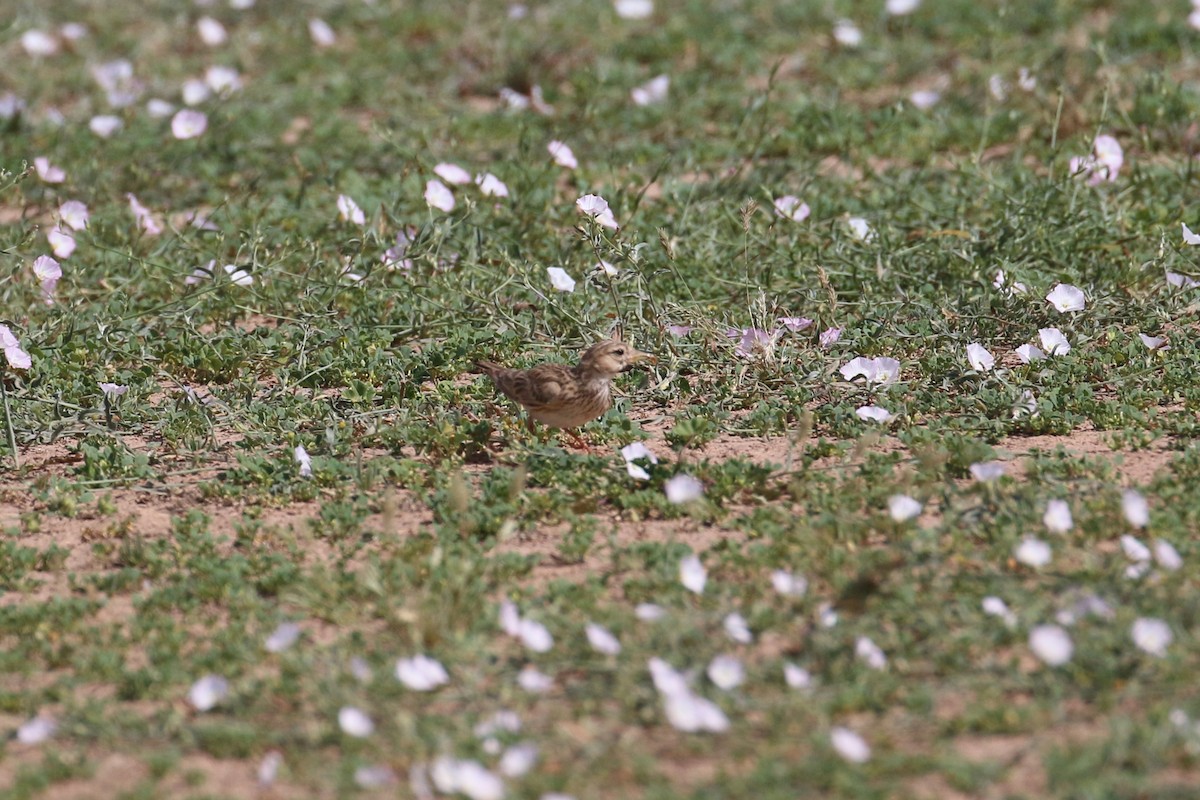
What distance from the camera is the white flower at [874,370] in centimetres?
629

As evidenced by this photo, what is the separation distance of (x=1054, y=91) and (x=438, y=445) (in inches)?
172

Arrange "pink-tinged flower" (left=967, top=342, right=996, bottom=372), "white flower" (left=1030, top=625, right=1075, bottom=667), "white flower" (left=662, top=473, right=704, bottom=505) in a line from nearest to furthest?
"white flower" (left=1030, top=625, right=1075, bottom=667) → "white flower" (left=662, top=473, right=704, bottom=505) → "pink-tinged flower" (left=967, top=342, right=996, bottom=372)

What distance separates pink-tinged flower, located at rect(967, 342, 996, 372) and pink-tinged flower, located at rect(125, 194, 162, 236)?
145 inches

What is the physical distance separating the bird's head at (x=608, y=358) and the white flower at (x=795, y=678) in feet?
6.22

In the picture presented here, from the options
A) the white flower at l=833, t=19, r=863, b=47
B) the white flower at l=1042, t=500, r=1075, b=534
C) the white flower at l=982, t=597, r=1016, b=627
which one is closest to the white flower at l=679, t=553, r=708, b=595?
the white flower at l=982, t=597, r=1016, b=627

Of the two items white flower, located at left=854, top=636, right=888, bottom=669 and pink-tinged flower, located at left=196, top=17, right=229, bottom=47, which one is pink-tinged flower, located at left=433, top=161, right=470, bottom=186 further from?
white flower, located at left=854, top=636, right=888, bottom=669

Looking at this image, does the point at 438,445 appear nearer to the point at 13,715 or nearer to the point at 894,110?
the point at 13,715

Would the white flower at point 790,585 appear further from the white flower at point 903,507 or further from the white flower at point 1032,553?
the white flower at point 1032,553

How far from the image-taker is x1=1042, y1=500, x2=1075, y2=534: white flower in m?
4.94

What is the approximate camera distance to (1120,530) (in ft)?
16.4

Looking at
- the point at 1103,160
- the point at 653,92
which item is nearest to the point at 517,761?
the point at 1103,160

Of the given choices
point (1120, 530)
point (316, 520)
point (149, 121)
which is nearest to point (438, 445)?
point (316, 520)

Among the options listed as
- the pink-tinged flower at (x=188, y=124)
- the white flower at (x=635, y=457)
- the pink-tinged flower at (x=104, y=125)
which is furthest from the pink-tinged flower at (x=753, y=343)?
the pink-tinged flower at (x=104, y=125)

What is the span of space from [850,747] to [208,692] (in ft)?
5.29
